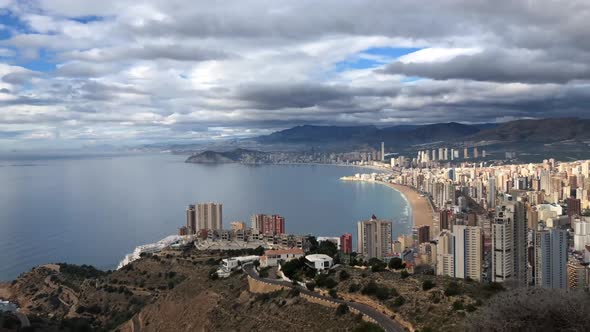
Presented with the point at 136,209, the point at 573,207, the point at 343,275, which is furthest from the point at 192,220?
the point at 573,207

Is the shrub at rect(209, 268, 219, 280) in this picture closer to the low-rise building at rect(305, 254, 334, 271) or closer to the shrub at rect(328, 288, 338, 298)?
the low-rise building at rect(305, 254, 334, 271)

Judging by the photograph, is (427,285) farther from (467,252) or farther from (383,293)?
(467,252)

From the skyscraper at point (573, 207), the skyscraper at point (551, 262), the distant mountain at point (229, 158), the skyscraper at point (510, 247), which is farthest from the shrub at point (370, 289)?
the distant mountain at point (229, 158)

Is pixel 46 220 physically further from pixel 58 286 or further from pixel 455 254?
pixel 455 254

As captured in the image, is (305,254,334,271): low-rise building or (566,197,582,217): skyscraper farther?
(566,197,582,217): skyscraper

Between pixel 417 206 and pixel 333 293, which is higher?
pixel 333 293

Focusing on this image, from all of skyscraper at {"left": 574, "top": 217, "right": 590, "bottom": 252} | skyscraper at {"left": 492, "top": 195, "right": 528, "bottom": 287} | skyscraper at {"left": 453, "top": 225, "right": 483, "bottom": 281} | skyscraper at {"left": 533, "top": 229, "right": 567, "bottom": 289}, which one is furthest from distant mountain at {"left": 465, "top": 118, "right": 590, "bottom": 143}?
skyscraper at {"left": 453, "top": 225, "right": 483, "bottom": 281}
